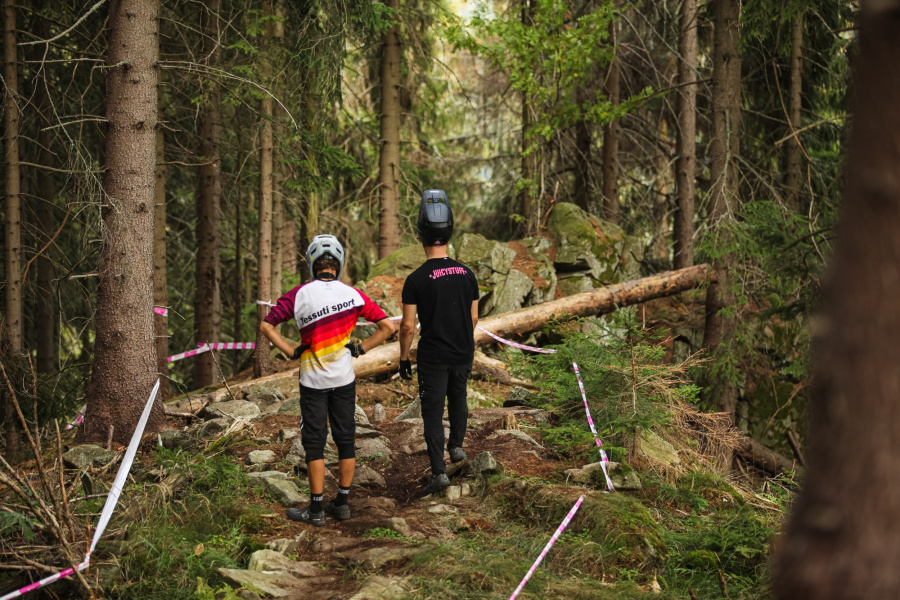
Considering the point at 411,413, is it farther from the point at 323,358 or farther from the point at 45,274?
the point at 45,274

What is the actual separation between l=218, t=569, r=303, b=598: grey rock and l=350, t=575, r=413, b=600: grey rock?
0.46m

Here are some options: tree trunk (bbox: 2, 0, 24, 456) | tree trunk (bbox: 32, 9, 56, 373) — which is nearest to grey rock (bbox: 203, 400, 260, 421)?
tree trunk (bbox: 2, 0, 24, 456)

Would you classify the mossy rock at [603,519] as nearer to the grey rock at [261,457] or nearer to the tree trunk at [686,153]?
the grey rock at [261,457]

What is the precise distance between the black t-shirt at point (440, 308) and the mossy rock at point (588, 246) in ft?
28.0

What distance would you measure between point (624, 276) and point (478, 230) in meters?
6.04

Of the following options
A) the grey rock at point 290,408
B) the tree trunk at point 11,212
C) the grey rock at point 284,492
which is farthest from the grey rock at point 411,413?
the tree trunk at point 11,212

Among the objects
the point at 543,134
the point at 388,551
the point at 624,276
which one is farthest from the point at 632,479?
the point at 543,134

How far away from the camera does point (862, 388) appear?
1896 millimetres

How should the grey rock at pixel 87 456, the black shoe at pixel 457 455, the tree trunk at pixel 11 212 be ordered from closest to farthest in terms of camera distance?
the black shoe at pixel 457 455
the grey rock at pixel 87 456
the tree trunk at pixel 11 212

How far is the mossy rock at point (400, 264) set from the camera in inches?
535

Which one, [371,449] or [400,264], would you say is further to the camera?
[400,264]

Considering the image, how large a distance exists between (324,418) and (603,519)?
2097mm

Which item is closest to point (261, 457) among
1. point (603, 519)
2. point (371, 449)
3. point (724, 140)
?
point (371, 449)

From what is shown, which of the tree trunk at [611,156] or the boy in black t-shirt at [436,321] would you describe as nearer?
the boy in black t-shirt at [436,321]
